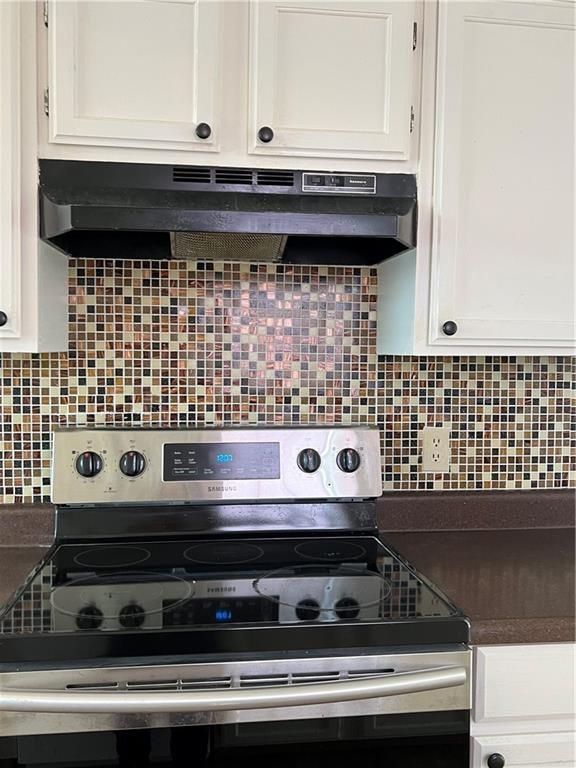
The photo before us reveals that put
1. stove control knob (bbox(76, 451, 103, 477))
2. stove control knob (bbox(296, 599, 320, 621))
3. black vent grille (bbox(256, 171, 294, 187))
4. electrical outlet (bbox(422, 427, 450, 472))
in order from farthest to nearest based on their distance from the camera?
electrical outlet (bbox(422, 427, 450, 472)), stove control knob (bbox(76, 451, 103, 477)), black vent grille (bbox(256, 171, 294, 187)), stove control knob (bbox(296, 599, 320, 621))

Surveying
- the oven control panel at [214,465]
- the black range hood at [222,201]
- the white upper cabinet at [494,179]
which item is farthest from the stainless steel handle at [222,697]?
the black range hood at [222,201]

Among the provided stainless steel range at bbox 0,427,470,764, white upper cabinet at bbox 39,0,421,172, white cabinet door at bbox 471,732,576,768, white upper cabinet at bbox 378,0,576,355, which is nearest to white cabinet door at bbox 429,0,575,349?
white upper cabinet at bbox 378,0,576,355

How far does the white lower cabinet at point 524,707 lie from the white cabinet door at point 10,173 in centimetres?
112

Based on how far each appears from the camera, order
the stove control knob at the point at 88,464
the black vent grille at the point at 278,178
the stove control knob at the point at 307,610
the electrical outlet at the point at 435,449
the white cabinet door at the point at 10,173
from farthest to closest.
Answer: the electrical outlet at the point at 435,449 < the stove control knob at the point at 88,464 < the black vent grille at the point at 278,178 < the white cabinet door at the point at 10,173 < the stove control knob at the point at 307,610

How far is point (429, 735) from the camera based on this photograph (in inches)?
45.8

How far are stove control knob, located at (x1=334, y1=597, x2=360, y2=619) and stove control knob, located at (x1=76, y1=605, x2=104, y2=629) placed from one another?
412mm

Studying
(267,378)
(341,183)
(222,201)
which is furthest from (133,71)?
(267,378)

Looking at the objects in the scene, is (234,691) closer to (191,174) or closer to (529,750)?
(529,750)

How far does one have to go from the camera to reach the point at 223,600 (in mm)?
1272

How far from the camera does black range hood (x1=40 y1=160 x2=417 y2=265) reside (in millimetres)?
1354

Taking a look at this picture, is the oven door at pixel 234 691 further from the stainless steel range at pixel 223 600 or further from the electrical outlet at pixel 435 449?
the electrical outlet at pixel 435 449

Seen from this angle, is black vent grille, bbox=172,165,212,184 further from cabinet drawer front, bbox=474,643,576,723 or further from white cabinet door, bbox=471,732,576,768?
white cabinet door, bbox=471,732,576,768

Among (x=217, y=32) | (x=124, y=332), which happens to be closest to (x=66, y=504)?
(x=124, y=332)

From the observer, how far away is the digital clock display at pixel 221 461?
5.45ft
